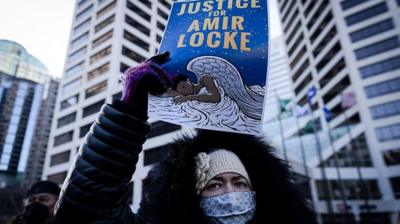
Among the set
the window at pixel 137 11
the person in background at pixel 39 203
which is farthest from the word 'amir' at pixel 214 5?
the window at pixel 137 11

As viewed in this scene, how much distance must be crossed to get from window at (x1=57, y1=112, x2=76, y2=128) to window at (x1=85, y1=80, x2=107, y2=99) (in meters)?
3.15

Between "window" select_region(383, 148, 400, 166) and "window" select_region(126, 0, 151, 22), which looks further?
"window" select_region(126, 0, 151, 22)

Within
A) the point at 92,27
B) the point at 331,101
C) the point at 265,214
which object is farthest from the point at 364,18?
the point at 265,214

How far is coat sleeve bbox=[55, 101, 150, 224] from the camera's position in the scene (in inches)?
47.6

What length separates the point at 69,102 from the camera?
36.6m

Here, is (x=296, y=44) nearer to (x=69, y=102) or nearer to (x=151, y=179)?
(x=69, y=102)

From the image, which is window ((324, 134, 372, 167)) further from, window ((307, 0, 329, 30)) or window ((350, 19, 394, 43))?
window ((307, 0, 329, 30))

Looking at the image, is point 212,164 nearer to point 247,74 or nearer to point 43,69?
point 247,74

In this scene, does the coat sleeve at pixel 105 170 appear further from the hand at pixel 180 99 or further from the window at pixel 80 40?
the window at pixel 80 40

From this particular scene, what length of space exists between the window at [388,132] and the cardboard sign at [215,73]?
3415 cm

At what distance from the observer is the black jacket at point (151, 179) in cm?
124

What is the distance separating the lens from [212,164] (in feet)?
6.81

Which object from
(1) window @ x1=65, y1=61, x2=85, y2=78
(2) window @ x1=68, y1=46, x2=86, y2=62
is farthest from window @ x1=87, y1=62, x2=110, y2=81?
(2) window @ x1=68, y1=46, x2=86, y2=62

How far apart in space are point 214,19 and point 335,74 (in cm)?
4020
